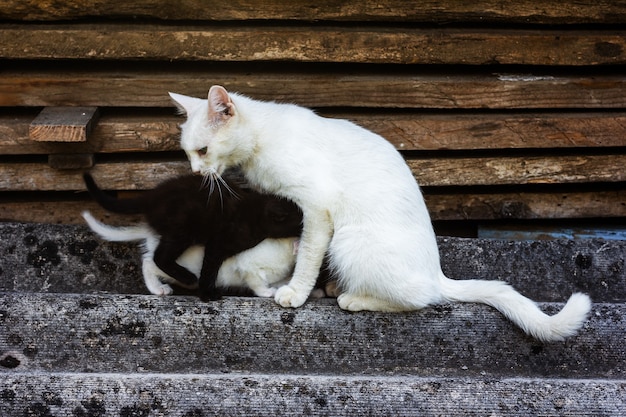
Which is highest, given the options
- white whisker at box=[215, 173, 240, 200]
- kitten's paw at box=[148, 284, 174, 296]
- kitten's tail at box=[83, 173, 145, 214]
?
white whisker at box=[215, 173, 240, 200]

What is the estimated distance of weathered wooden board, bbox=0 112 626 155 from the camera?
364 cm

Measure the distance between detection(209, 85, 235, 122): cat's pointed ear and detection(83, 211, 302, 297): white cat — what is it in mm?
611

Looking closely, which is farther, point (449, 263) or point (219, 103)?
point (449, 263)

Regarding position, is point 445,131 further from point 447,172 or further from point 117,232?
point 117,232

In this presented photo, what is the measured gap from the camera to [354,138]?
3.25 metres

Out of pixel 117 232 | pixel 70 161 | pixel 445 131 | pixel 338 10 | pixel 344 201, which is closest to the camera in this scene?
pixel 344 201

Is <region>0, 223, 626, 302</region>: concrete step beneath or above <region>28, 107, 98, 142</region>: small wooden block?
beneath

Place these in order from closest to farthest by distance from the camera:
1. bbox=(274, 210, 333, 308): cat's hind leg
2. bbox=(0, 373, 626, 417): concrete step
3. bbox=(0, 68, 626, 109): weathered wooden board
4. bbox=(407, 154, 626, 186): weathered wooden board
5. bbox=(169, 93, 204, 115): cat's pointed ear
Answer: bbox=(0, 373, 626, 417): concrete step
bbox=(274, 210, 333, 308): cat's hind leg
bbox=(169, 93, 204, 115): cat's pointed ear
bbox=(0, 68, 626, 109): weathered wooden board
bbox=(407, 154, 626, 186): weathered wooden board

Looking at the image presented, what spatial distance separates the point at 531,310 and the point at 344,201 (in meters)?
0.91

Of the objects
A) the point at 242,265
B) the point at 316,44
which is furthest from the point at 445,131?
the point at 242,265

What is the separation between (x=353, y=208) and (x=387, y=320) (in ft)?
1.68

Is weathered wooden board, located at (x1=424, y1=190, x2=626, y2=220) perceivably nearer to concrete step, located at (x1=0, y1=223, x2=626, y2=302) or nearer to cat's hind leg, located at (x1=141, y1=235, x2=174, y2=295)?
concrete step, located at (x1=0, y1=223, x2=626, y2=302)

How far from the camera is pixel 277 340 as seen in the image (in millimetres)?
2797

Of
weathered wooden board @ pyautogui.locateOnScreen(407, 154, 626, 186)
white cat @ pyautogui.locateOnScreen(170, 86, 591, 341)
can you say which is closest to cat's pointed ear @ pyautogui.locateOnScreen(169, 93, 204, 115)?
white cat @ pyautogui.locateOnScreen(170, 86, 591, 341)
